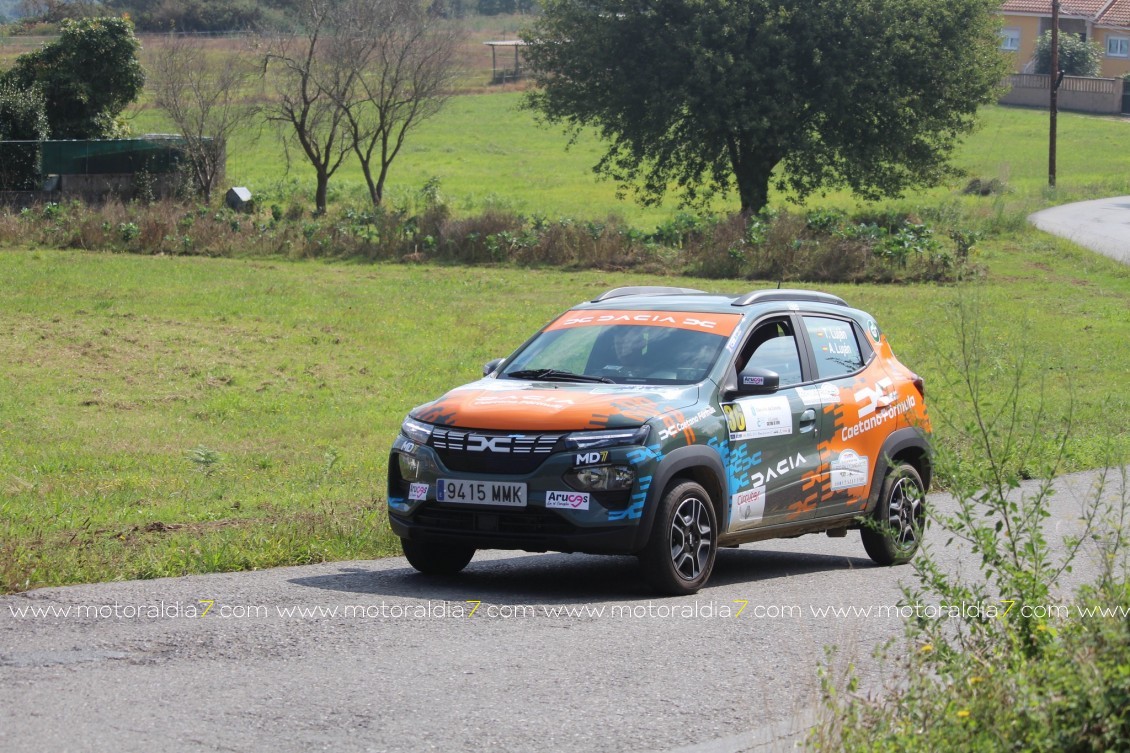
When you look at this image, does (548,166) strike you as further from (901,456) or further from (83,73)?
(901,456)

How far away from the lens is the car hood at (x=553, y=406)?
806 centimetres

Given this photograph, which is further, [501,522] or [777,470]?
[777,470]

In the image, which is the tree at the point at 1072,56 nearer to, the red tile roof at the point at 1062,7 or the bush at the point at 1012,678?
the red tile roof at the point at 1062,7

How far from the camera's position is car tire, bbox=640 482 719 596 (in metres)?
8.05

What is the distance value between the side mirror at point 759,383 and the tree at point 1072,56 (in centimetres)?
8818

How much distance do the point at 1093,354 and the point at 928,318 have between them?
373 cm

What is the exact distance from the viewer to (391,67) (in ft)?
151

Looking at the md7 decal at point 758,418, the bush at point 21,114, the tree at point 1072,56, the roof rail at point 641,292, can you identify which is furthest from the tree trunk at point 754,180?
the tree at point 1072,56

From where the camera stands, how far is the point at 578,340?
31.0 feet

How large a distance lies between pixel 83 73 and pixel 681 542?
42855mm

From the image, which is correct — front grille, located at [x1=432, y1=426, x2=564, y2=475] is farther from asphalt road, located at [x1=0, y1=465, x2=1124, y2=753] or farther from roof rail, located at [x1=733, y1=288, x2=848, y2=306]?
roof rail, located at [x1=733, y1=288, x2=848, y2=306]

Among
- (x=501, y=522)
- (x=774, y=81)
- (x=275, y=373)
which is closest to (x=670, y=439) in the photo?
(x=501, y=522)

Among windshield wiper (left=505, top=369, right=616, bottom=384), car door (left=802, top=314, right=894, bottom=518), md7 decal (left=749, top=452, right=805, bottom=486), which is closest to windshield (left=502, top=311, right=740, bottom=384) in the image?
windshield wiper (left=505, top=369, right=616, bottom=384)

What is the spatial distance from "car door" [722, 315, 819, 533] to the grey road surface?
2960 cm
